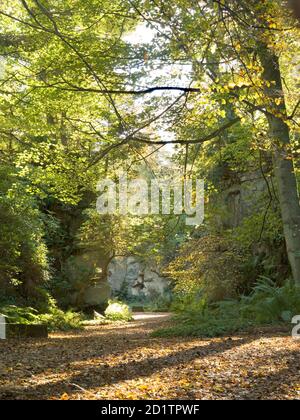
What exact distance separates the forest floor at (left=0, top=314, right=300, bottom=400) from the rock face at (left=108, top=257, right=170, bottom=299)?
2937 cm

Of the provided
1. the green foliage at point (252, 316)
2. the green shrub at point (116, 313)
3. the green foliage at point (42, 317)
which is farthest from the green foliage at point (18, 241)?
the green shrub at point (116, 313)

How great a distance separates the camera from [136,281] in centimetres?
4006

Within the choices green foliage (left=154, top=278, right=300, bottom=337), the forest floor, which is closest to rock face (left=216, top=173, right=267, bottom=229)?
green foliage (left=154, top=278, right=300, bottom=337)

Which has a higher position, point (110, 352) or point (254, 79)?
point (254, 79)

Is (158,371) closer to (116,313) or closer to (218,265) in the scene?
(218,265)

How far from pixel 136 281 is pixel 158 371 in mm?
35682

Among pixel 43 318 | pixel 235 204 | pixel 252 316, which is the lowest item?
pixel 43 318

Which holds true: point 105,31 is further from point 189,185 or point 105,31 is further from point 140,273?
point 140,273

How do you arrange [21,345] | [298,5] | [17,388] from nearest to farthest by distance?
1. [298,5]
2. [17,388]
3. [21,345]

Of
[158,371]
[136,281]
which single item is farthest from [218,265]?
[136,281]

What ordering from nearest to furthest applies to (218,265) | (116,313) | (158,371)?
(158,371) < (218,265) < (116,313)

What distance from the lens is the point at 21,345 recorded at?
7391 millimetres

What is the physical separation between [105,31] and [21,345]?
766cm

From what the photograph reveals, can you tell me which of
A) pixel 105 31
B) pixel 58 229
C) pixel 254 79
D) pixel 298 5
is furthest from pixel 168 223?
pixel 298 5
